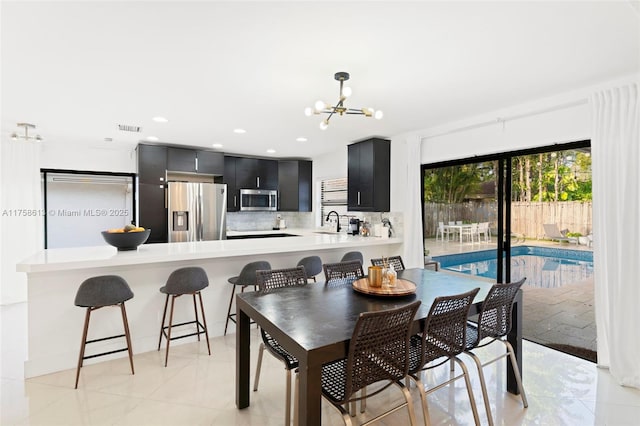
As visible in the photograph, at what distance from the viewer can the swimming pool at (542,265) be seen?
302 cm

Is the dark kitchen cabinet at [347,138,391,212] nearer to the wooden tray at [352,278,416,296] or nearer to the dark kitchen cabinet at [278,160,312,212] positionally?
the dark kitchen cabinet at [278,160,312,212]

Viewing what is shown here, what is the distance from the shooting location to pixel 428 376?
258 centimetres

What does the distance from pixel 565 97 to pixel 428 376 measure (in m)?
2.72

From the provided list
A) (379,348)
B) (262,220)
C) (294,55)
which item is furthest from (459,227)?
(262,220)

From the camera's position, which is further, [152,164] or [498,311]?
[152,164]

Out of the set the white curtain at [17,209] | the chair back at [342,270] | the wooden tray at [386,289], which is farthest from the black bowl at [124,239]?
the white curtain at [17,209]

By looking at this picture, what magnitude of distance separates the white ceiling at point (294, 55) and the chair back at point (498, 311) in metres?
1.57

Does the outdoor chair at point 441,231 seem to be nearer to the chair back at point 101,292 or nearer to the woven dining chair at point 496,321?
the woven dining chair at point 496,321

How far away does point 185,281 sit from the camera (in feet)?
9.20

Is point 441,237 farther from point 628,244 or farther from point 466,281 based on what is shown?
point 628,244

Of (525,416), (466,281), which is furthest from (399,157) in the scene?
(525,416)

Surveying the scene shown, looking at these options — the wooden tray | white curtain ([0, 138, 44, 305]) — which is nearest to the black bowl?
the wooden tray

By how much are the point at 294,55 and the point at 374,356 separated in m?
1.92

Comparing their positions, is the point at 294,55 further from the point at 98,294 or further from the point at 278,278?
the point at 98,294
